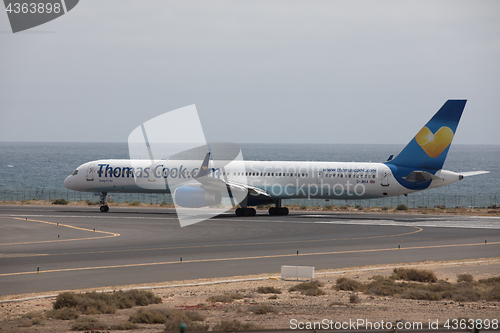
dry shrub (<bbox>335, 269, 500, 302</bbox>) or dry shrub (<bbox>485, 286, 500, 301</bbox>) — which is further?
dry shrub (<bbox>335, 269, 500, 302</bbox>)

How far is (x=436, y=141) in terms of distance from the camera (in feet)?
144

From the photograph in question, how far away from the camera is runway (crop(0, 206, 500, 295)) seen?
71.1ft

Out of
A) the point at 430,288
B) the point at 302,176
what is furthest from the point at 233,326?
the point at 302,176

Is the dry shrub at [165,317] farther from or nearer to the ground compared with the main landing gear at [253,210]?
nearer to the ground

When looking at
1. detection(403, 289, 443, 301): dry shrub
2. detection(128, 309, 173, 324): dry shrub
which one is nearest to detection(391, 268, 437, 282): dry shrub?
detection(403, 289, 443, 301): dry shrub

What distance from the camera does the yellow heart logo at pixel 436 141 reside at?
4382 centimetres

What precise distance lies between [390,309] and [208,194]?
98.7 ft

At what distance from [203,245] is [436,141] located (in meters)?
22.4

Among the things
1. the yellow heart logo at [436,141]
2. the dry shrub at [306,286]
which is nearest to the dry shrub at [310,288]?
the dry shrub at [306,286]

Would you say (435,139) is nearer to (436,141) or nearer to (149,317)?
(436,141)

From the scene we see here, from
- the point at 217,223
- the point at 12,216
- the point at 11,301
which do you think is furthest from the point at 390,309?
the point at 12,216

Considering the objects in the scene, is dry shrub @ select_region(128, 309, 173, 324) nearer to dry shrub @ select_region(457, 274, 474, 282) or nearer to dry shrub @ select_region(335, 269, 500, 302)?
dry shrub @ select_region(335, 269, 500, 302)

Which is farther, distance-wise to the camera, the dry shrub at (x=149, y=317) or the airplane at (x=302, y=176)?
the airplane at (x=302, y=176)

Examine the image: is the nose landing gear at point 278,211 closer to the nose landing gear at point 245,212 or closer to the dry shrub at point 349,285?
the nose landing gear at point 245,212
